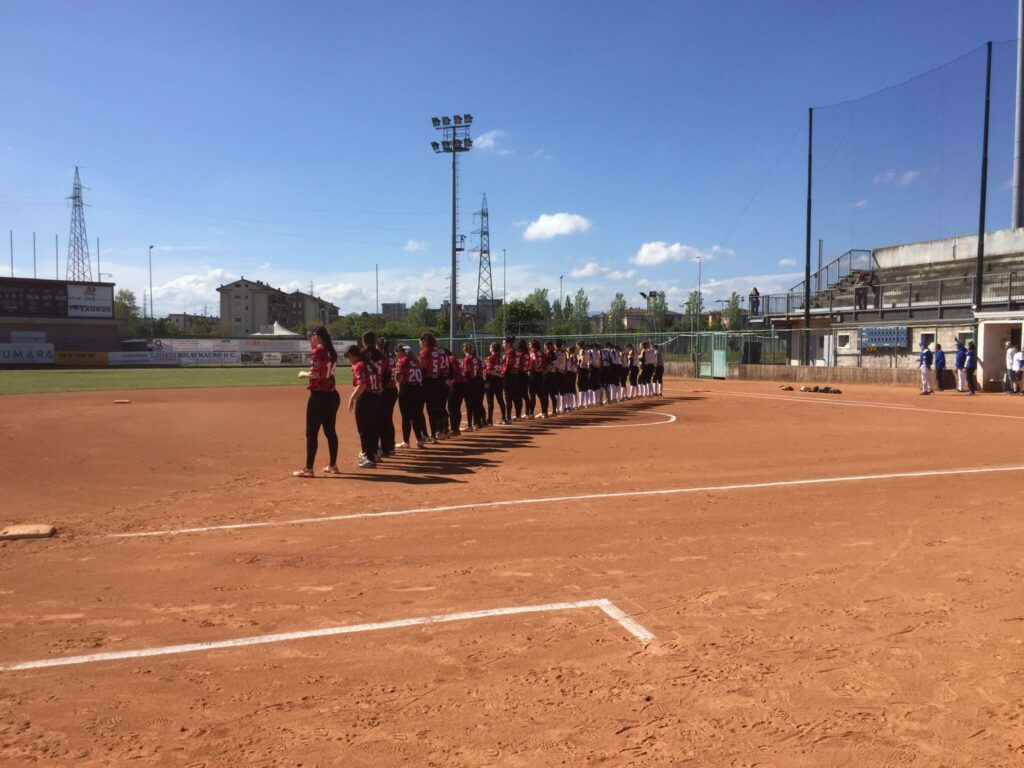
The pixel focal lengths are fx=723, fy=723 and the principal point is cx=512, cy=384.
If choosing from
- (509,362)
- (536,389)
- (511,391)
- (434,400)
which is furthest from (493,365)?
(434,400)

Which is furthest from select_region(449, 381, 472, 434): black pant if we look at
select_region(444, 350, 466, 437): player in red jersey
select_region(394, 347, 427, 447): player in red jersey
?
select_region(394, 347, 427, 447): player in red jersey

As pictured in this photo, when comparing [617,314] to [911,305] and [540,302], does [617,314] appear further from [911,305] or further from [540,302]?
[911,305]

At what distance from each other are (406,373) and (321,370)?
258cm

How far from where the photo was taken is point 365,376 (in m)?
10.6

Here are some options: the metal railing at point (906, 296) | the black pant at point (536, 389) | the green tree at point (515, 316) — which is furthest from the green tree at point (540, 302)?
the black pant at point (536, 389)

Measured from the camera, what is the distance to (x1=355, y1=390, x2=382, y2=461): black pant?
419 inches

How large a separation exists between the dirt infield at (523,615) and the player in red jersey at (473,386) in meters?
4.53

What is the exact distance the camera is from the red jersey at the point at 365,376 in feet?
34.4

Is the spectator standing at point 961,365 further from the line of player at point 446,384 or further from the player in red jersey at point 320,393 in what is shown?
the player in red jersey at point 320,393

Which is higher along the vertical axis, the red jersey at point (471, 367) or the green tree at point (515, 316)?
the green tree at point (515, 316)

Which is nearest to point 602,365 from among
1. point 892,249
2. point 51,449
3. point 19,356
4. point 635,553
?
point 51,449

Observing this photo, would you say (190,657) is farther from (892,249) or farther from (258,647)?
(892,249)

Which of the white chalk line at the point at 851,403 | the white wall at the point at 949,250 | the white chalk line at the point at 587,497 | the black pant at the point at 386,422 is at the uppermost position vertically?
the white wall at the point at 949,250

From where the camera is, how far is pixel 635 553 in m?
Answer: 6.07
